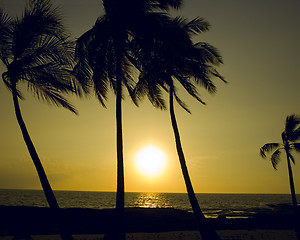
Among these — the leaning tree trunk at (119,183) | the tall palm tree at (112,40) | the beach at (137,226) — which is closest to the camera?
the leaning tree trunk at (119,183)

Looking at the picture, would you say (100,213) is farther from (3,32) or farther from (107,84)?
(3,32)

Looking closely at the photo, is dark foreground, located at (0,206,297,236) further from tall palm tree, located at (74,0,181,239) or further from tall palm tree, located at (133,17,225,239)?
tall palm tree, located at (74,0,181,239)

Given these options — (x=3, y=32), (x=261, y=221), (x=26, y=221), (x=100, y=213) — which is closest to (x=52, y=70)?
(x=3, y=32)

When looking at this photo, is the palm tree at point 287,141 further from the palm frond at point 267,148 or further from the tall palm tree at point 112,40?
the tall palm tree at point 112,40

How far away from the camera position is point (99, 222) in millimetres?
24672

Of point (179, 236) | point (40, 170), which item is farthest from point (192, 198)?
point (40, 170)

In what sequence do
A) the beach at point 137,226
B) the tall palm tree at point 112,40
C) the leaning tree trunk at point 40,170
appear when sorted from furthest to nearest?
1. the beach at point 137,226
2. the tall palm tree at point 112,40
3. the leaning tree trunk at point 40,170

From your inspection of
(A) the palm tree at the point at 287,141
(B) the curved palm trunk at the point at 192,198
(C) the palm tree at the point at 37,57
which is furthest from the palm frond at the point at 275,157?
(C) the palm tree at the point at 37,57

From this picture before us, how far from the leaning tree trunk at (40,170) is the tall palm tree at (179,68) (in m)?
6.78

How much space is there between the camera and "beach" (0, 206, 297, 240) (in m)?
20.6

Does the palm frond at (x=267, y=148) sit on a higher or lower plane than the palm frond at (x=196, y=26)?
lower

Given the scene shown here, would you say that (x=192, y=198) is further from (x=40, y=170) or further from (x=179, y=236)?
(x=40, y=170)

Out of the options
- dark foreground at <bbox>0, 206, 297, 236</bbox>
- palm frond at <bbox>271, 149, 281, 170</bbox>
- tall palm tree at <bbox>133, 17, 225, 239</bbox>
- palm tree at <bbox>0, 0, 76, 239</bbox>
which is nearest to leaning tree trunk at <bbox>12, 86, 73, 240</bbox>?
palm tree at <bbox>0, 0, 76, 239</bbox>

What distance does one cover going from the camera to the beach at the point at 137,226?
2058cm
